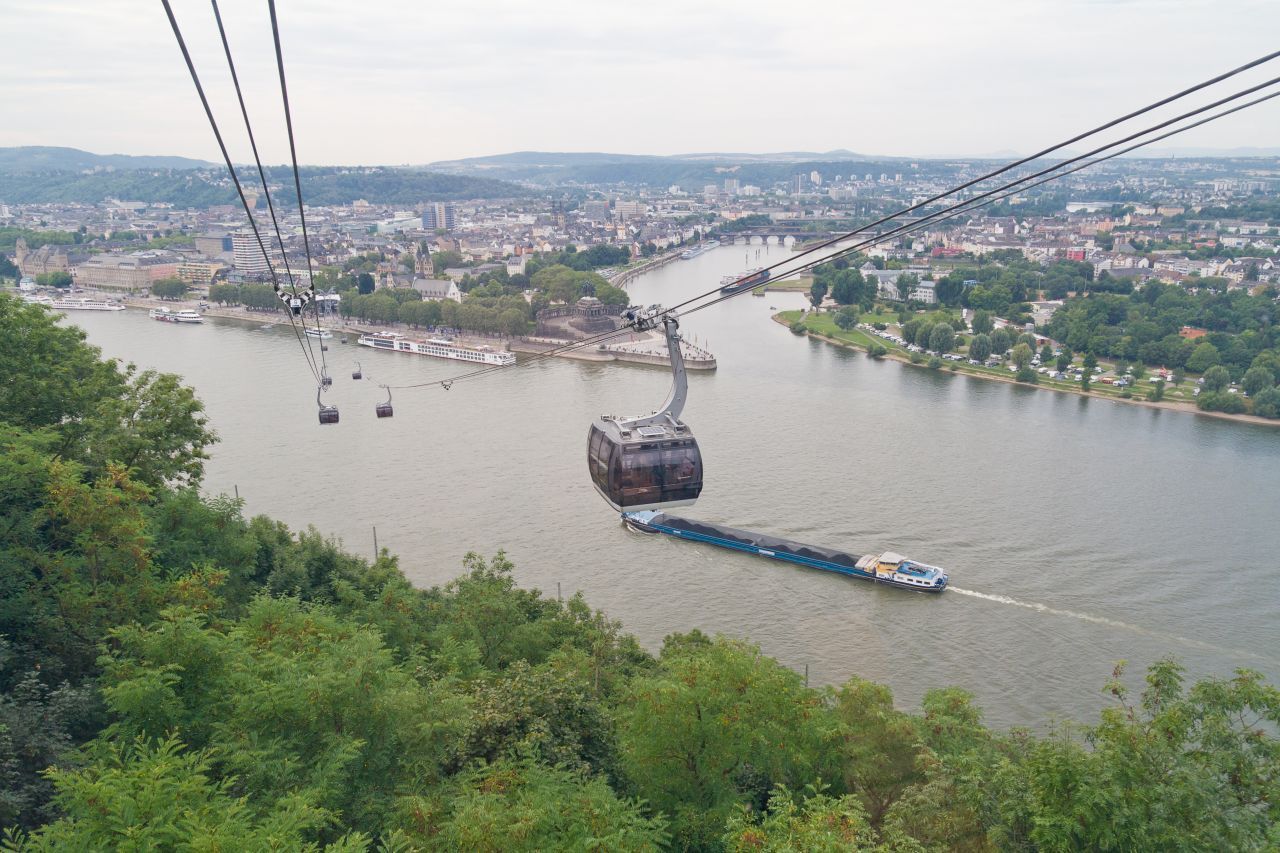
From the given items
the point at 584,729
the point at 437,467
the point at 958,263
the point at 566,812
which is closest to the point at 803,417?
the point at 437,467

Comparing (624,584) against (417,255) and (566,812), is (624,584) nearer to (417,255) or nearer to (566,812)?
(566,812)

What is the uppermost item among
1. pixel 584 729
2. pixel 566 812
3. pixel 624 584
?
pixel 566 812

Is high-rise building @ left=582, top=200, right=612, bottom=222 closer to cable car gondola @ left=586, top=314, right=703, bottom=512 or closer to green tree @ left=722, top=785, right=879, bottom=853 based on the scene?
cable car gondola @ left=586, top=314, right=703, bottom=512

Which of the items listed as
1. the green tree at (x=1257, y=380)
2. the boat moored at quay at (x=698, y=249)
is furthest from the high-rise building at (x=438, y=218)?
the green tree at (x=1257, y=380)

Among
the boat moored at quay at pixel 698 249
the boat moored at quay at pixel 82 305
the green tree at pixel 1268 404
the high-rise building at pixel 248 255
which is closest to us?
the green tree at pixel 1268 404

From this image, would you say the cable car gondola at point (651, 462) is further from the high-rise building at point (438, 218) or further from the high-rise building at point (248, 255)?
the high-rise building at point (438, 218)

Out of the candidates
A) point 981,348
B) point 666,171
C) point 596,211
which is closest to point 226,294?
point 981,348

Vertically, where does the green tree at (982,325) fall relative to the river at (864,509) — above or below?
above
